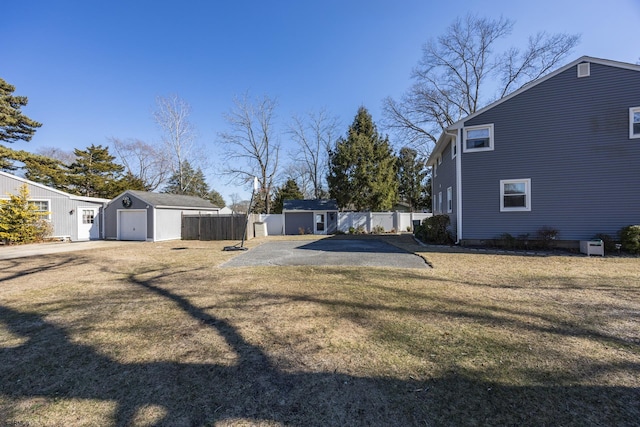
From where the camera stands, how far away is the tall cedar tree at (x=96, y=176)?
27.0m

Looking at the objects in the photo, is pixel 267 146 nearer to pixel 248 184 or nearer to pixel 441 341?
pixel 248 184

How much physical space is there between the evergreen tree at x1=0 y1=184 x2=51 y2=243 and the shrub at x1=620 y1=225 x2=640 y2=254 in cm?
2707

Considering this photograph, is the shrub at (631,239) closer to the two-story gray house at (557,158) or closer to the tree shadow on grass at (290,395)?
the two-story gray house at (557,158)

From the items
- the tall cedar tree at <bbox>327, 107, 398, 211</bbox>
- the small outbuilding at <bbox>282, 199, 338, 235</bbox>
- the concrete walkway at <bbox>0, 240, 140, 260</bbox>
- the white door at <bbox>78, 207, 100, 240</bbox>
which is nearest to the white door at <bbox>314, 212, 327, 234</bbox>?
the small outbuilding at <bbox>282, 199, 338, 235</bbox>

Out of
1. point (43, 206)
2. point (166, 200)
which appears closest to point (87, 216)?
point (43, 206)

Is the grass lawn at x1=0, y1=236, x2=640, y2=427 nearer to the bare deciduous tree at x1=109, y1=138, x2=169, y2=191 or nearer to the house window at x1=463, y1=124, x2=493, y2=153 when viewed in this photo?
the house window at x1=463, y1=124, x2=493, y2=153

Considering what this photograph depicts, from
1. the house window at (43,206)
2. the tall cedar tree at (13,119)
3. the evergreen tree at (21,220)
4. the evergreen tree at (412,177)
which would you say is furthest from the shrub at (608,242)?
the tall cedar tree at (13,119)

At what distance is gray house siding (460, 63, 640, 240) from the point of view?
31.9 feet

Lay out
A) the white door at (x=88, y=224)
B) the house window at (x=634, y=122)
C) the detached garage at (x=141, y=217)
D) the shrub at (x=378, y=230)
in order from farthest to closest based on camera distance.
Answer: the shrub at (x=378, y=230)
the white door at (x=88, y=224)
the detached garage at (x=141, y=217)
the house window at (x=634, y=122)

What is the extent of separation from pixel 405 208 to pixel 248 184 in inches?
736

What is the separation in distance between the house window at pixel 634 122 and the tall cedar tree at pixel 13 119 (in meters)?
Answer: 36.3

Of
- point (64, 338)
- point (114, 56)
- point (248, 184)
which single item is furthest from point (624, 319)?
point (248, 184)

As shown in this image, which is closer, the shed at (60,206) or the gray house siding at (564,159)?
the gray house siding at (564,159)

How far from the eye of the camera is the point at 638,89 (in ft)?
31.7
